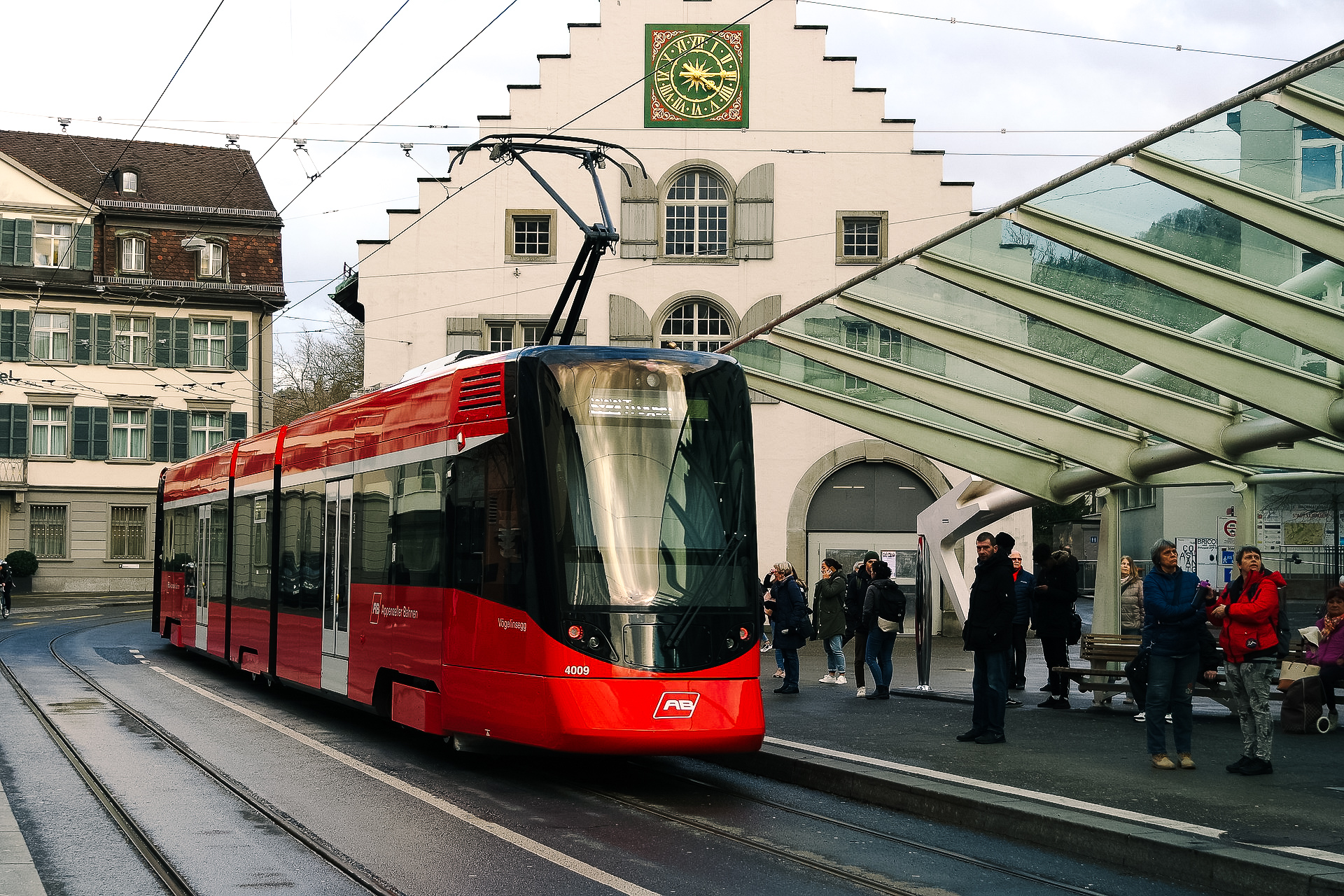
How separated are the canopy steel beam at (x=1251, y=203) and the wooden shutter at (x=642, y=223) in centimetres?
2405

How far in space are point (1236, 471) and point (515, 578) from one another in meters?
9.35

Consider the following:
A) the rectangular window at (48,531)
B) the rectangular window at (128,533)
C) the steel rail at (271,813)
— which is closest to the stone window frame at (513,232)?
the steel rail at (271,813)

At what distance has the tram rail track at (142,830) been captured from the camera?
7223 millimetres

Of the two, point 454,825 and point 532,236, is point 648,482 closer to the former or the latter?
point 454,825

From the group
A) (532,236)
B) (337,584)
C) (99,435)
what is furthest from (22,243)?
(337,584)

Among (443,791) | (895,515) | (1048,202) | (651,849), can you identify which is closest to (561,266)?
(895,515)

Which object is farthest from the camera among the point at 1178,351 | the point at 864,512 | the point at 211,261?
the point at 211,261

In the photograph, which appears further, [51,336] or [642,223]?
[51,336]

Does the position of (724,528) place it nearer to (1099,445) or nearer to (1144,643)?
(1144,643)

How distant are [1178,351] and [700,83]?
23384 millimetres

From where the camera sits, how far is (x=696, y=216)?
34.8m

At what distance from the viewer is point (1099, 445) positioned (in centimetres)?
1590

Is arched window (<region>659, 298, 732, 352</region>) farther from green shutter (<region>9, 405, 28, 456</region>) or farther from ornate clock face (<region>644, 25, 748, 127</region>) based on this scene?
green shutter (<region>9, 405, 28, 456</region>)

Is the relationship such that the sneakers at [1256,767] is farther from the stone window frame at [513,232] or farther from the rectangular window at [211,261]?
the rectangular window at [211,261]
